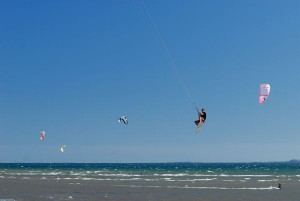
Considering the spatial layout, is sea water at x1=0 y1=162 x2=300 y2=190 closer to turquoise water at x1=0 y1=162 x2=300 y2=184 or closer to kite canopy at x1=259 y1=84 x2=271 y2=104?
turquoise water at x1=0 y1=162 x2=300 y2=184

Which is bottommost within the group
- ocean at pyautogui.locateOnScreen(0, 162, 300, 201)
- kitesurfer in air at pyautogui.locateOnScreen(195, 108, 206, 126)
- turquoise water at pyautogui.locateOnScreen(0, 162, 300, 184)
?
ocean at pyautogui.locateOnScreen(0, 162, 300, 201)

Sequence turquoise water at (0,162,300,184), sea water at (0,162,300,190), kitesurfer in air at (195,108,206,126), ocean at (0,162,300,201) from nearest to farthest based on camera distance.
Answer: kitesurfer in air at (195,108,206,126) < ocean at (0,162,300,201) < sea water at (0,162,300,190) < turquoise water at (0,162,300,184)

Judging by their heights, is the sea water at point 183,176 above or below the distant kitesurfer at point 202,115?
below

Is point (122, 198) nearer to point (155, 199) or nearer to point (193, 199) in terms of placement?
point (155, 199)

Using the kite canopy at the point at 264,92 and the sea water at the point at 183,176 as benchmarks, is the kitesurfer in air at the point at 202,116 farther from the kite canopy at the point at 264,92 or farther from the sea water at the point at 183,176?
the sea water at the point at 183,176

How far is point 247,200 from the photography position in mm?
23109

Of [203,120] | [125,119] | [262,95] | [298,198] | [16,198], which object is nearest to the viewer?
[203,120]

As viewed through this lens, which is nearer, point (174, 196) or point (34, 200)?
point (34, 200)

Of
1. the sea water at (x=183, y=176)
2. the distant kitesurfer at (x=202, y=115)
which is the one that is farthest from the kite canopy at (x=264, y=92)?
the sea water at (x=183, y=176)

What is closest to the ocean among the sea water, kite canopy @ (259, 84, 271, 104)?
the sea water

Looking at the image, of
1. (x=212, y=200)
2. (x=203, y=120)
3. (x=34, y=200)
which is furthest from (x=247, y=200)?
(x=34, y=200)

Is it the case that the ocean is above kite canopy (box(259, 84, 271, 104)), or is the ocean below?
below

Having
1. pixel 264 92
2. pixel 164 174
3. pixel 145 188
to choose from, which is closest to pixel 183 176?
pixel 164 174

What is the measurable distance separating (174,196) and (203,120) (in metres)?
8.78
